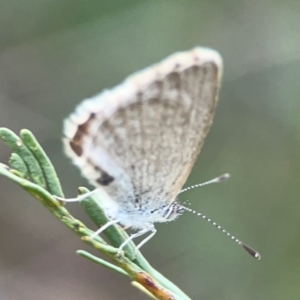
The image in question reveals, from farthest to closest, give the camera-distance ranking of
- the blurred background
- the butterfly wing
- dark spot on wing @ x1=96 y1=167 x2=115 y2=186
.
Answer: the blurred background → dark spot on wing @ x1=96 y1=167 x2=115 y2=186 → the butterfly wing

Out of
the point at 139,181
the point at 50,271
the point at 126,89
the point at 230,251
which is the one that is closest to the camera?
the point at 126,89

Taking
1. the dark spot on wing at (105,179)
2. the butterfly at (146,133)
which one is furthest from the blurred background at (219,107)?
the dark spot on wing at (105,179)

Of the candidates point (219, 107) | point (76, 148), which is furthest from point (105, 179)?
point (219, 107)

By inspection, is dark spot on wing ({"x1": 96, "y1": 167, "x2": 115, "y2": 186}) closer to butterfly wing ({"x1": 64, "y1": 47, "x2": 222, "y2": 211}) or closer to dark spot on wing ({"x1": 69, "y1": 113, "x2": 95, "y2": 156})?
butterfly wing ({"x1": 64, "y1": 47, "x2": 222, "y2": 211})

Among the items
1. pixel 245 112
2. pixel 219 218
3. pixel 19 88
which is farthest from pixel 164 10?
pixel 219 218

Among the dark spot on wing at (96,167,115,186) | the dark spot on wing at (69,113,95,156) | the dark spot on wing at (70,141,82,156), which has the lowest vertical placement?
the dark spot on wing at (96,167,115,186)

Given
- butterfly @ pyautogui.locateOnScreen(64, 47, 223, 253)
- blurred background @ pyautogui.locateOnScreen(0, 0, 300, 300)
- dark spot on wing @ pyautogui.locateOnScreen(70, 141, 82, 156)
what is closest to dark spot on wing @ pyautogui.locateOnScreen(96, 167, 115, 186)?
butterfly @ pyautogui.locateOnScreen(64, 47, 223, 253)

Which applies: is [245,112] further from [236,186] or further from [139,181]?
[139,181]
